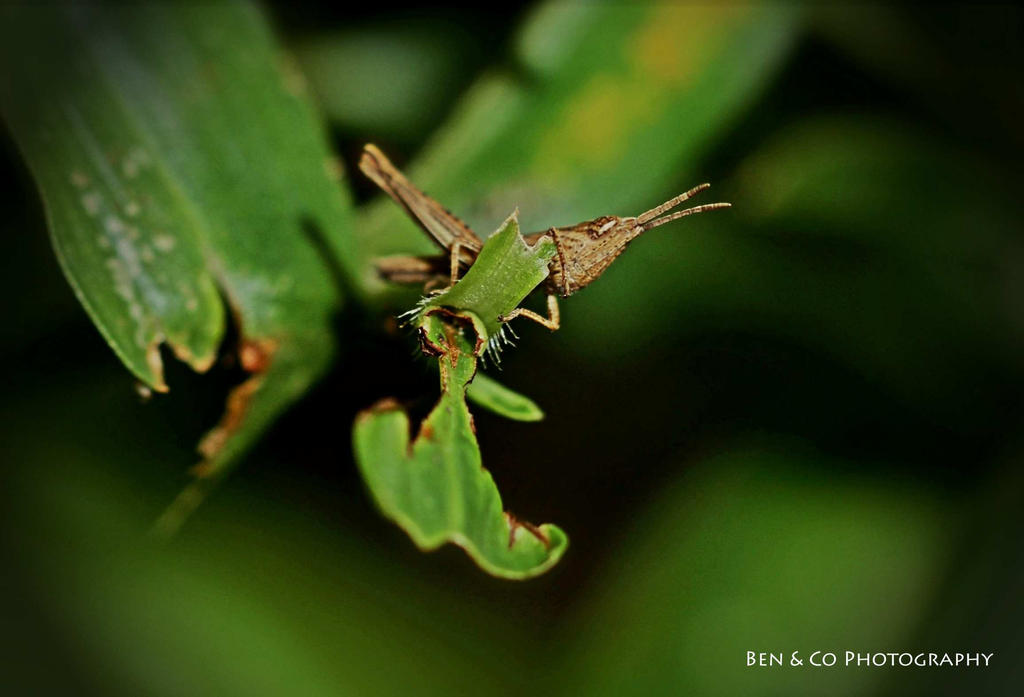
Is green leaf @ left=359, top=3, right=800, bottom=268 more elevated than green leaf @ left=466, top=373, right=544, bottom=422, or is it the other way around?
green leaf @ left=359, top=3, right=800, bottom=268

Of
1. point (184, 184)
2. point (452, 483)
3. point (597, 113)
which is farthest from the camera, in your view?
point (597, 113)

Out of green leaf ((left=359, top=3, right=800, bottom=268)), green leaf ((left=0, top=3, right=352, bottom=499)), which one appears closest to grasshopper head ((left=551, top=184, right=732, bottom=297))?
green leaf ((left=359, top=3, right=800, bottom=268))

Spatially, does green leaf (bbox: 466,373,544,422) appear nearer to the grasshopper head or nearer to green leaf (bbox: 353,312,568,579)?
green leaf (bbox: 353,312,568,579)

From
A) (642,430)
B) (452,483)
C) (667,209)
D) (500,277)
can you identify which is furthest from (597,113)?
(452,483)

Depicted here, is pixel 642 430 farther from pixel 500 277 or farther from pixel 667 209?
pixel 500 277

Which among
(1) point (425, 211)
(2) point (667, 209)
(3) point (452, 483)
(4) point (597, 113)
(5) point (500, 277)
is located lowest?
(3) point (452, 483)

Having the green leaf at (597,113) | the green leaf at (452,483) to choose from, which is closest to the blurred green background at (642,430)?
the green leaf at (597,113)

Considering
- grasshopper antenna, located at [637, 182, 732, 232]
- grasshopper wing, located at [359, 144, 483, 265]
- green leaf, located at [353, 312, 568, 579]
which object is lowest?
green leaf, located at [353, 312, 568, 579]

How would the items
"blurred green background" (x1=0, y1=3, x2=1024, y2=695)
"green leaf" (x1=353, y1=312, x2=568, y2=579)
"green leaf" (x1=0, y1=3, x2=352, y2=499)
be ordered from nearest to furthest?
"green leaf" (x1=353, y1=312, x2=568, y2=579)
"green leaf" (x1=0, y1=3, x2=352, y2=499)
"blurred green background" (x1=0, y1=3, x2=1024, y2=695)
